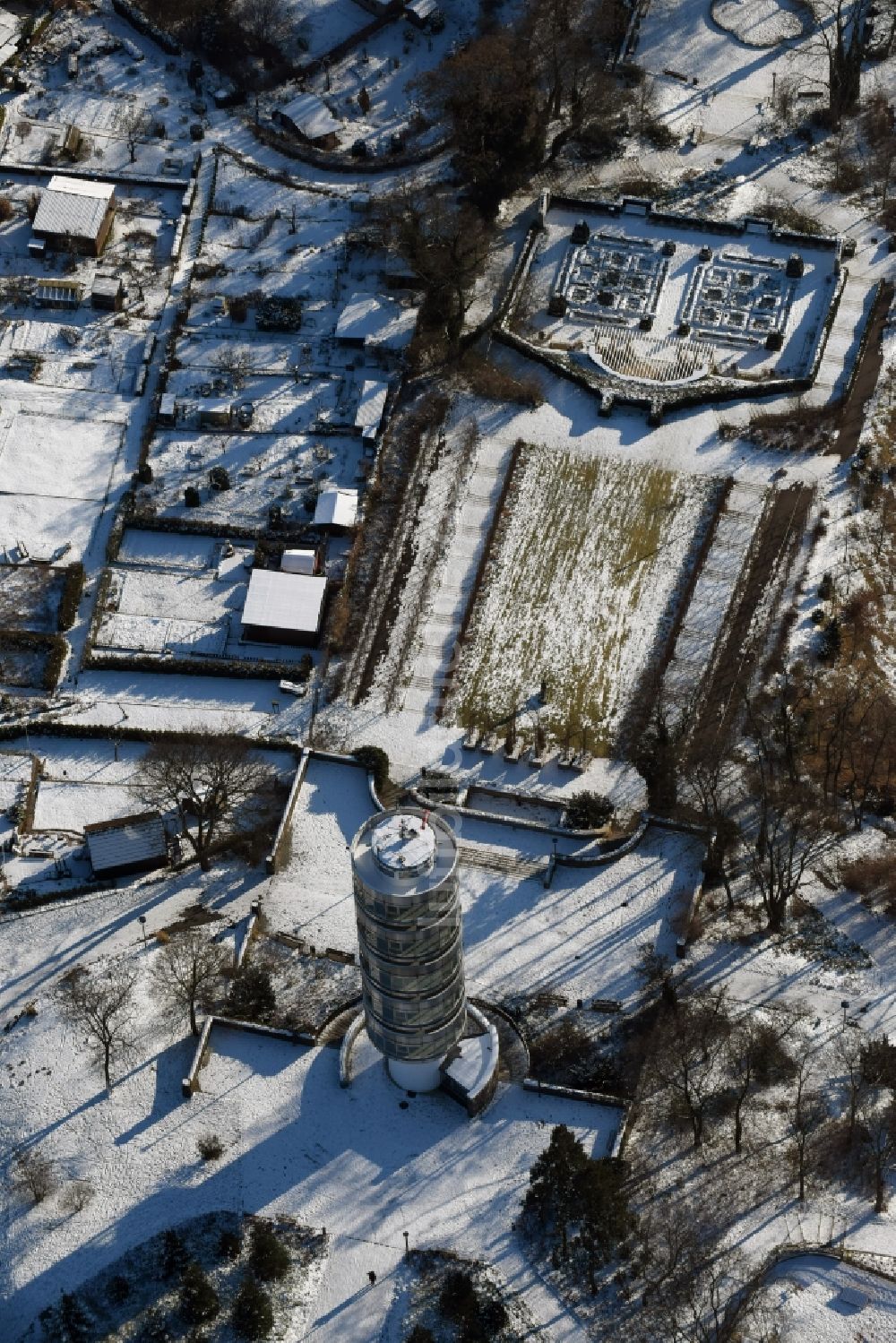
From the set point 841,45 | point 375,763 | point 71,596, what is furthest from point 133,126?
point 375,763

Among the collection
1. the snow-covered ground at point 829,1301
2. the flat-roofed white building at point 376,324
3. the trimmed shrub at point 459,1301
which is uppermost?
the flat-roofed white building at point 376,324

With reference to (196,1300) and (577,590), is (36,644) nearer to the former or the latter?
(577,590)

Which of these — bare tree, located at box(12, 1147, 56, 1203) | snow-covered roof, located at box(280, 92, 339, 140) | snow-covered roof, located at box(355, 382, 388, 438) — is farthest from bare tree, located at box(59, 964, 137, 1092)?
snow-covered roof, located at box(280, 92, 339, 140)

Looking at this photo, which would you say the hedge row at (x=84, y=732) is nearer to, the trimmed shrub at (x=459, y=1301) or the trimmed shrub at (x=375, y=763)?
the trimmed shrub at (x=375, y=763)

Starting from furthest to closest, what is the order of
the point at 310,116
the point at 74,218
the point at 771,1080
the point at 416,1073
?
the point at 310,116 → the point at 74,218 → the point at 771,1080 → the point at 416,1073

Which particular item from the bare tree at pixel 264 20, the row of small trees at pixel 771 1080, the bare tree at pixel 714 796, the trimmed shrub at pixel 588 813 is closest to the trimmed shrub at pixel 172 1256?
the row of small trees at pixel 771 1080

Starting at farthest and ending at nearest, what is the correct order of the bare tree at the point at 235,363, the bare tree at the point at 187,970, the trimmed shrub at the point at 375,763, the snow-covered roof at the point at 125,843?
1. the bare tree at the point at 235,363
2. the trimmed shrub at the point at 375,763
3. the snow-covered roof at the point at 125,843
4. the bare tree at the point at 187,970
